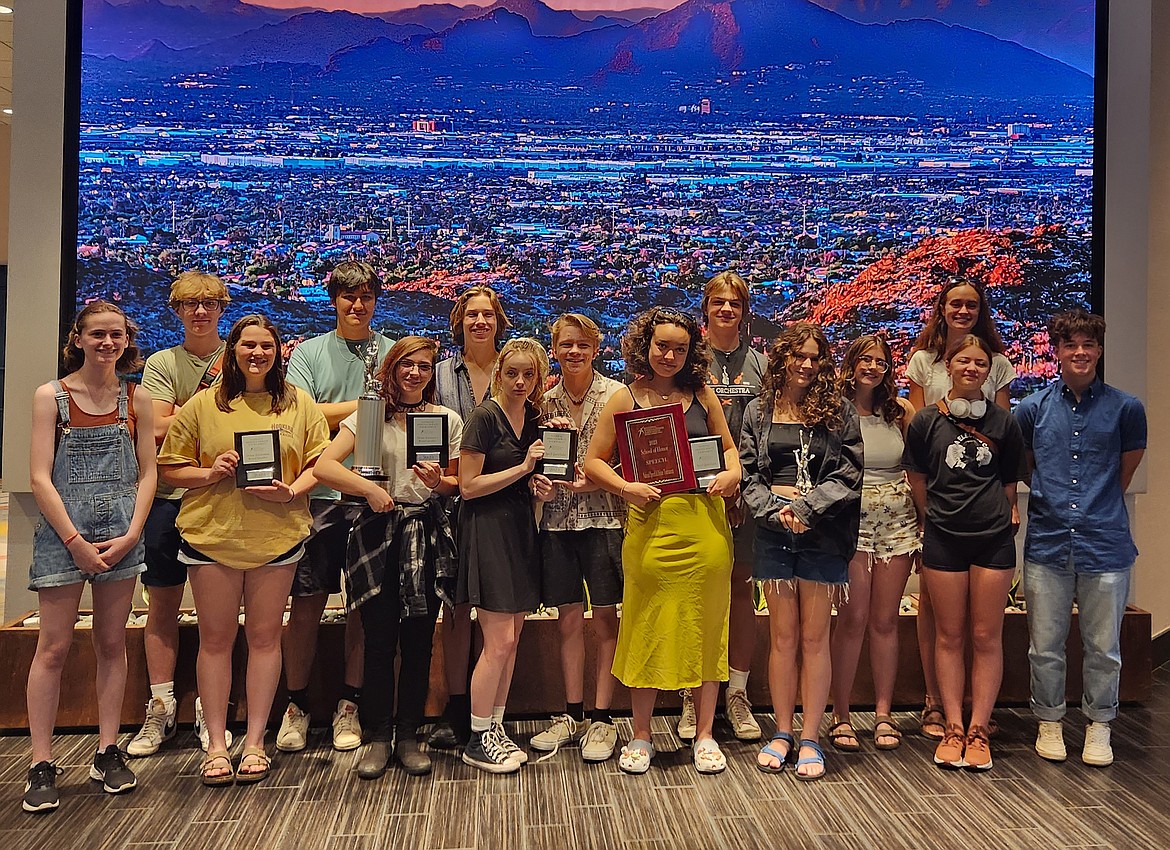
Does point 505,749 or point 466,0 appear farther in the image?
point 466,0

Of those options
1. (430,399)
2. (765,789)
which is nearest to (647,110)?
(430,399)

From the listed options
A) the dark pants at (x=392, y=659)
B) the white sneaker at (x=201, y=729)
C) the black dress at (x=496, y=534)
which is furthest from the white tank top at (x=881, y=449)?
the white sneaker at (x=201, y=729)

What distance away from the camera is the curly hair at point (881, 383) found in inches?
142

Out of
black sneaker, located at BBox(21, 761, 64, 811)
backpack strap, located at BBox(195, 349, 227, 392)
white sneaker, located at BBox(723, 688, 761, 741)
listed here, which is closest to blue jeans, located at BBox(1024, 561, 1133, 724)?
white sneaker, located at BBox(723, 688, 761, 741)

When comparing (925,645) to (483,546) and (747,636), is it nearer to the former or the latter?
(747,636)

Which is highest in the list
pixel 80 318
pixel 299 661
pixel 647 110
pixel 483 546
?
pixel 647 110

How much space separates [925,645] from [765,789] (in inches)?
40.1

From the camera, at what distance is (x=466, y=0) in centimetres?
475

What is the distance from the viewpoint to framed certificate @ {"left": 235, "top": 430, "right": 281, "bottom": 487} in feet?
10.1

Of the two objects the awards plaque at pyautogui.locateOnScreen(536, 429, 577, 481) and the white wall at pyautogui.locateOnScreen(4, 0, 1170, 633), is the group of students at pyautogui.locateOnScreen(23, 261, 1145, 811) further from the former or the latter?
the white wall at pyautogui.locateOnScreen(4, 0, 1170, 633)

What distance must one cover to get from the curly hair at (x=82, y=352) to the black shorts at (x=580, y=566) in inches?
62.6

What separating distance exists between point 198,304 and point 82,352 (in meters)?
0.57

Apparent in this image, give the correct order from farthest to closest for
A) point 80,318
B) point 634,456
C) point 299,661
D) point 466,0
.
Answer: point 466,0 < point 299,661 < point 634,456 < point 80,318

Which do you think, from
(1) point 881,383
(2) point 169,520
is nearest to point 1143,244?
(1) point 881,383
